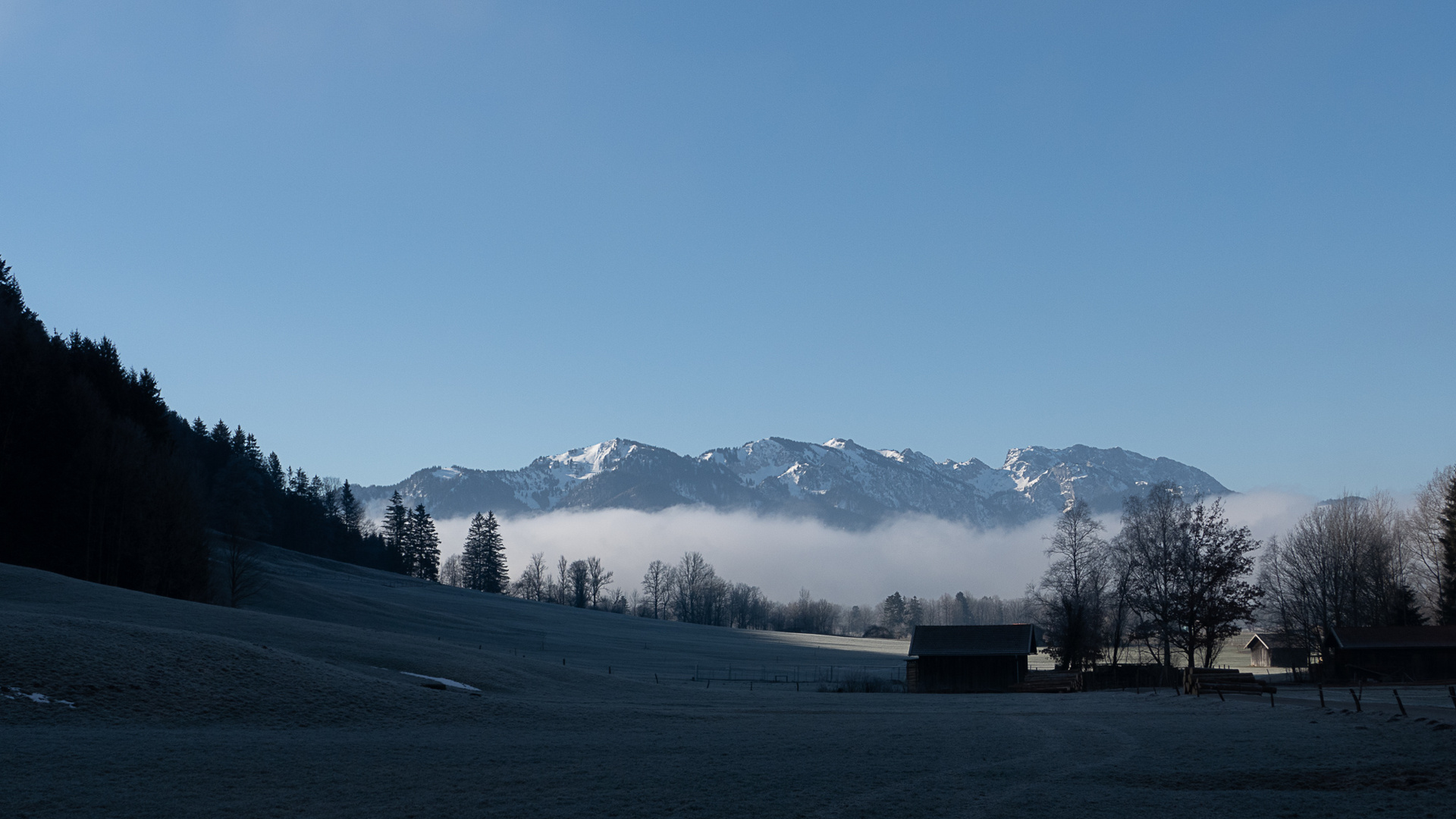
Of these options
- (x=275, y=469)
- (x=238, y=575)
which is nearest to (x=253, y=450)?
(x=275, y=469)

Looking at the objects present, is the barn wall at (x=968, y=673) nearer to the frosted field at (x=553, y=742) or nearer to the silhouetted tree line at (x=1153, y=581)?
the silhouetted tree line at (x=1153, y=581)

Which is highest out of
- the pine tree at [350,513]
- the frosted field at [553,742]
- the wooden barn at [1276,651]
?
the pine tree at [350,513]

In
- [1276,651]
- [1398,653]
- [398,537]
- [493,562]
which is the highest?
[398,537]

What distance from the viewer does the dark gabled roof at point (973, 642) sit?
230 ft

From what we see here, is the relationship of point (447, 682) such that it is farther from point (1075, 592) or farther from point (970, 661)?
point (1075, 592)

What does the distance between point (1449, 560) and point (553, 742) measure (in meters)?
69.8

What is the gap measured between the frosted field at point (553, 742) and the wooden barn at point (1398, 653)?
22898 mm

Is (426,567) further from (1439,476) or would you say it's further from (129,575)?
(1439,476)

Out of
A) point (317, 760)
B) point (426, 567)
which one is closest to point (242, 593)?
point (317, 760)

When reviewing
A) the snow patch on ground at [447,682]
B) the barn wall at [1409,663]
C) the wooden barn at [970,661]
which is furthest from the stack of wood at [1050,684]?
the snow patch on ground at [447,682]

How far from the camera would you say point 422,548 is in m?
167

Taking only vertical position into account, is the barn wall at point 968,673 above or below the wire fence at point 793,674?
above

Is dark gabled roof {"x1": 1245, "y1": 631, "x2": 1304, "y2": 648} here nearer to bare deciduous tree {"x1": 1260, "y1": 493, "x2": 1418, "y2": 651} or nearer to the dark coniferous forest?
bare deciduous tree {"x1": 1260, "y1": 493, "x2": 1418, "y2": 651}

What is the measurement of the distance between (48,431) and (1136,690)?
7138 cm
